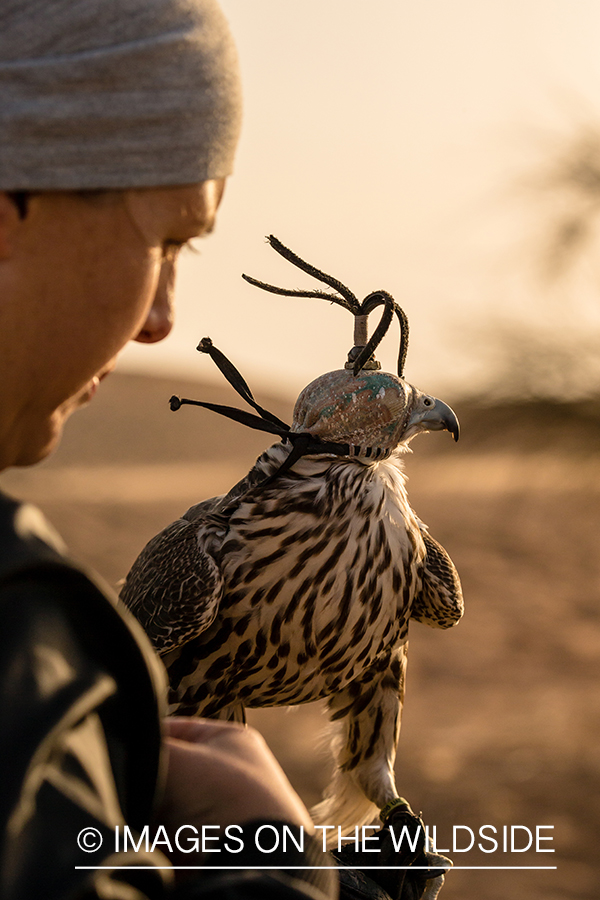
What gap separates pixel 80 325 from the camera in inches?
34.5

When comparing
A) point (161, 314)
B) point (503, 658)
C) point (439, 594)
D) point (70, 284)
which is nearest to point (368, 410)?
point (439, 594)

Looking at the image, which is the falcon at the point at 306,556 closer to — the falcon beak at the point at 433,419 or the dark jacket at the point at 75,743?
the falcon beak at the point at 433,419

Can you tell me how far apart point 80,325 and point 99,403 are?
47235 mm

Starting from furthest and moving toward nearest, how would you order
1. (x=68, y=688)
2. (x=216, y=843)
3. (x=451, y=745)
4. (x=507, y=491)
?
(x=507, y=491)
(x=451, y=745)
(x=216, y=843)
(x=68, y=688)

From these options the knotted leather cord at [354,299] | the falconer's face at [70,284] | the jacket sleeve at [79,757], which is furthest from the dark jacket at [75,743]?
the knotted leather cord at [354,299]

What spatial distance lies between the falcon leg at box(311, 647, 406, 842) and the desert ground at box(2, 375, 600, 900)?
20 centimetres

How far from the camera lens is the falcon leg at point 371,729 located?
2.43 meters

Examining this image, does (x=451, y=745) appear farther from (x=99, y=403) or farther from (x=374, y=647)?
(x=99, y=403)

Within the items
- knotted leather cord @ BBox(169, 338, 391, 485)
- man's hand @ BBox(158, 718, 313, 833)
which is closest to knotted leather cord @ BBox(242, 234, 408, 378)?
knotted leather cord @ BBox(169, 338, 391, 485)

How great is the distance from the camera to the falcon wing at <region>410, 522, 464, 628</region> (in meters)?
2.34

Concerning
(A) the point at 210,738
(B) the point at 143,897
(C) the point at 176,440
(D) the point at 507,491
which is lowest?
(B) the point at 143,897

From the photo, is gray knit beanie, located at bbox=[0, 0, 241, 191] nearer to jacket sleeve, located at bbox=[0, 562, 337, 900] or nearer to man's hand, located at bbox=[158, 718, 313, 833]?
jacket sleeve, located at bbox=[0, 562, 337, 900]

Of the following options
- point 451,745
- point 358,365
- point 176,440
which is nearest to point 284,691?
point 358,365

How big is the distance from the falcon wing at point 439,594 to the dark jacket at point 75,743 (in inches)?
60.7
